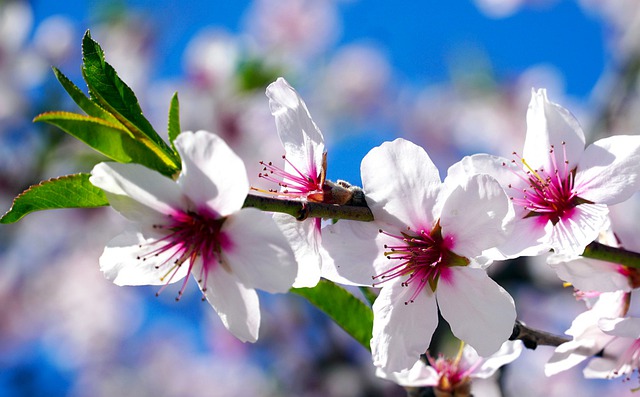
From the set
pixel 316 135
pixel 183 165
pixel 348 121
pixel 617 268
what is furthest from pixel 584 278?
pixel 348 121

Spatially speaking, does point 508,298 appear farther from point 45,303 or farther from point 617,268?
Answer: point 45,303

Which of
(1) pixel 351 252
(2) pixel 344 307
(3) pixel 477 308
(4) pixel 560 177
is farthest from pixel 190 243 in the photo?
(4) pixel 560 177

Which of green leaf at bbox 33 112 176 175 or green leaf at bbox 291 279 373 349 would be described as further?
green leaf at bbox 291 279 373 349

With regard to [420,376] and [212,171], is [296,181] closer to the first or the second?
[212,171]

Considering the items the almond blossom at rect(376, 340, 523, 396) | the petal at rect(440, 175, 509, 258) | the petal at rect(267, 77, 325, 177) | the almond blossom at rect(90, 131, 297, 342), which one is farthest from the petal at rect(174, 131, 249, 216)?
the almond blossom at rect(376, 340, 523, 396)

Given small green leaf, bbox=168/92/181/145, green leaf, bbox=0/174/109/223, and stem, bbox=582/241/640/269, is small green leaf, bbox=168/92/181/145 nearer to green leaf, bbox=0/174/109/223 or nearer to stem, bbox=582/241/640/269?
green leaf, bbox=0/174/109/223
